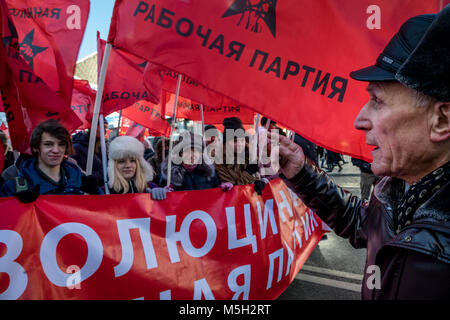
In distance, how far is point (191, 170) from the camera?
13.2ft

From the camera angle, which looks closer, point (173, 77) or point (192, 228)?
point (192, 228)

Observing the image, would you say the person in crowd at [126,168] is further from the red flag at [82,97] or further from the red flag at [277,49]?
the red flag at [82,97]

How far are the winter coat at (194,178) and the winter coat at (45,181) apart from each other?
1257 mm

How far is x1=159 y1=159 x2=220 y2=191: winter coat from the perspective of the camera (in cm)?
390

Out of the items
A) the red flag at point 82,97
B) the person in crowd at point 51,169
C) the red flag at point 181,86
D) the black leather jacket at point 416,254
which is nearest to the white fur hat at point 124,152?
the person in crowd at point 51,169

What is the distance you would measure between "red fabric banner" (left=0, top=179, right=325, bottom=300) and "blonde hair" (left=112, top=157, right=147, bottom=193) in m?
0.92

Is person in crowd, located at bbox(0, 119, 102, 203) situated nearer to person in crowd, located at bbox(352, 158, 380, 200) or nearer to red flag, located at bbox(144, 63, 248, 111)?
red flag, located at bbox(144, 63, 248, 111)

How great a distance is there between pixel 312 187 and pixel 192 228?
126 centimetres

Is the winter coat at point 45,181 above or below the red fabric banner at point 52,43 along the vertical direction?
below

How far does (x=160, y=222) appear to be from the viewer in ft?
7.56

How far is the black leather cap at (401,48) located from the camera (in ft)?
3.04
